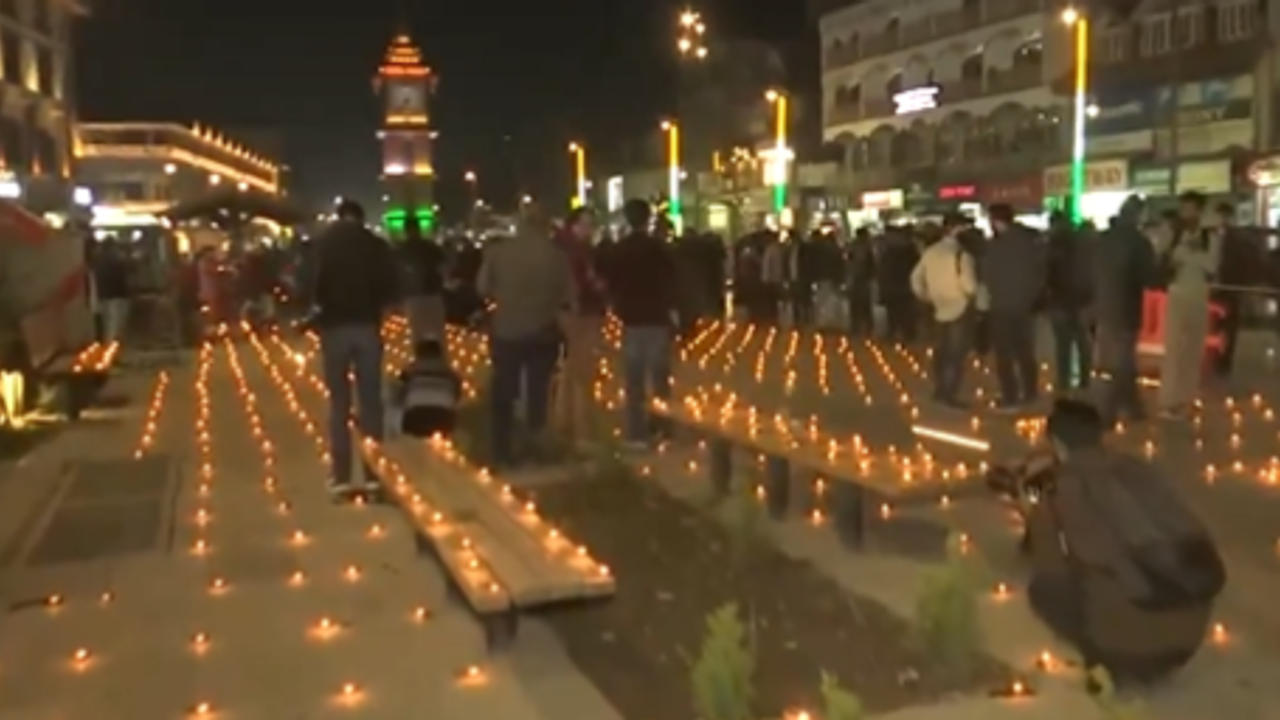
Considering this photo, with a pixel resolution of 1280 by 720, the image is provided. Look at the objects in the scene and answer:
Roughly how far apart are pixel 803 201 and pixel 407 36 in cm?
5065

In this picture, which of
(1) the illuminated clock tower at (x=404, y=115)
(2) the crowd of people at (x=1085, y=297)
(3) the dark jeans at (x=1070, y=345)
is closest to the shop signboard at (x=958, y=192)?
(2) the crowd of people at (x=1085, y=297)

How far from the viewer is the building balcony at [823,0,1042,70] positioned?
51906 mm

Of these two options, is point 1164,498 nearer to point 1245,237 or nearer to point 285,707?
point 285,707

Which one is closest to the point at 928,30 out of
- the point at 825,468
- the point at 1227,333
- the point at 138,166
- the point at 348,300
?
the point at 1227,333

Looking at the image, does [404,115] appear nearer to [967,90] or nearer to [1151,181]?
[967,90]

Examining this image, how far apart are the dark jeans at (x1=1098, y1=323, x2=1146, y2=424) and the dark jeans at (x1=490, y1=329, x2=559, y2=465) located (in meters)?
4.12

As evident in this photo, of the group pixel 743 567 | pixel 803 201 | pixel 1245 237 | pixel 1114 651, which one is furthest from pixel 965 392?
pixel 803 201

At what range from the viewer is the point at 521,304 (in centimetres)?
1058

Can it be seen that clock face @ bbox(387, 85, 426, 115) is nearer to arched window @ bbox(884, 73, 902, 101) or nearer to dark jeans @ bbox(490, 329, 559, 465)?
arched window @ bbox(884, 73, 902, 101)

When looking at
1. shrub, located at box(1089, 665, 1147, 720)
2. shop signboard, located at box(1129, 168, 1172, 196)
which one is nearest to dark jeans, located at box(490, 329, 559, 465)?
shrub, located at box(1089, 665, 1147, 720)

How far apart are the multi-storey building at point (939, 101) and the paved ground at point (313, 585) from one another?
36500 millimetres

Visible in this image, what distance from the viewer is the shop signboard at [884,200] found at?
185 ft

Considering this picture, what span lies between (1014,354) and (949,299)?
0.69 m

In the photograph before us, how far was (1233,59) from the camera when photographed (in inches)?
1460
